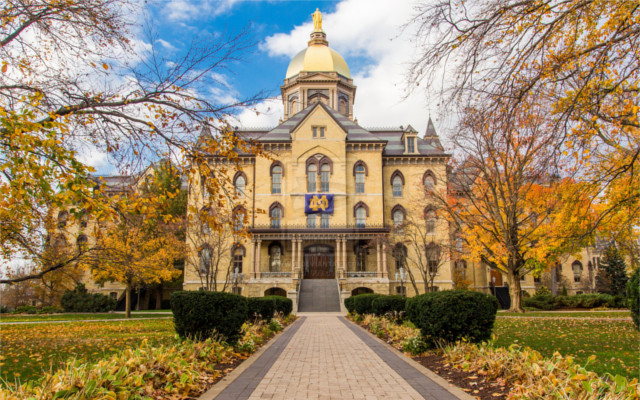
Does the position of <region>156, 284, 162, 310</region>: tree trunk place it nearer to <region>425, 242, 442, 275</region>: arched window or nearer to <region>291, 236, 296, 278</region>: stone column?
<region>291, 236, 296, 278</region>: stone column

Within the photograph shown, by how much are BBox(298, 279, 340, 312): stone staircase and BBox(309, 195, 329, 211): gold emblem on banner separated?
6528 millimetres

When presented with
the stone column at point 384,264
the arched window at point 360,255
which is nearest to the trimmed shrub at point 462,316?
the stone column at point 384,264

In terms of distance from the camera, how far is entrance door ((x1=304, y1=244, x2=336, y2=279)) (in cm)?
4258

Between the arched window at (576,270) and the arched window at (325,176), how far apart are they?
1208 inches

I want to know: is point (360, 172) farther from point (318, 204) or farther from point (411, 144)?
point (411, 144)

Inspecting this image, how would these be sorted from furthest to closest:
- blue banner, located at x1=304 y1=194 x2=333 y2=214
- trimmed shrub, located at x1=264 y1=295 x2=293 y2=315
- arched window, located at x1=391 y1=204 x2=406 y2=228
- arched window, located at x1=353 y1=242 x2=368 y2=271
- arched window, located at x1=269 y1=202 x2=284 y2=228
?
arched window, located at x1=391 y1=204 x2=406 y2=228 < arched window, located at x1=269 y1=202 x2=284 y2=228 < arched window, located at x1=353 y1=242 x2=368 y2=271 < blue banner, located at x1=304 y1=194 x2=333 y2=214 < trimmed shrub, located at x1=264 y1=295 x2=293 y2=315

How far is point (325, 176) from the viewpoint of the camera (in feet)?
145

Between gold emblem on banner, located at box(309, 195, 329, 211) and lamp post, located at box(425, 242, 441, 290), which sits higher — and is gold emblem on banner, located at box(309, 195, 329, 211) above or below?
above

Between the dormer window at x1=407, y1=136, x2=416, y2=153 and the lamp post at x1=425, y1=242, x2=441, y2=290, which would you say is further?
the dormer window at x1=407, y1=136, x2=416, y2=153

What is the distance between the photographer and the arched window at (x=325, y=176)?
144 ft

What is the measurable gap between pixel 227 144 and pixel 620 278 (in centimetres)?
4558

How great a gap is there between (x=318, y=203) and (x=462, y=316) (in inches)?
1319

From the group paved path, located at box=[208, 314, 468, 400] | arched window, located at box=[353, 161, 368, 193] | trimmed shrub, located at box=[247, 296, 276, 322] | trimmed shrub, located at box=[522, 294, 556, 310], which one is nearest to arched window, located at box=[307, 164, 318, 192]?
arched window, located at box=[353, 161, 368, 193]

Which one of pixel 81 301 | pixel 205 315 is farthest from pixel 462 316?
pixel 81 301
